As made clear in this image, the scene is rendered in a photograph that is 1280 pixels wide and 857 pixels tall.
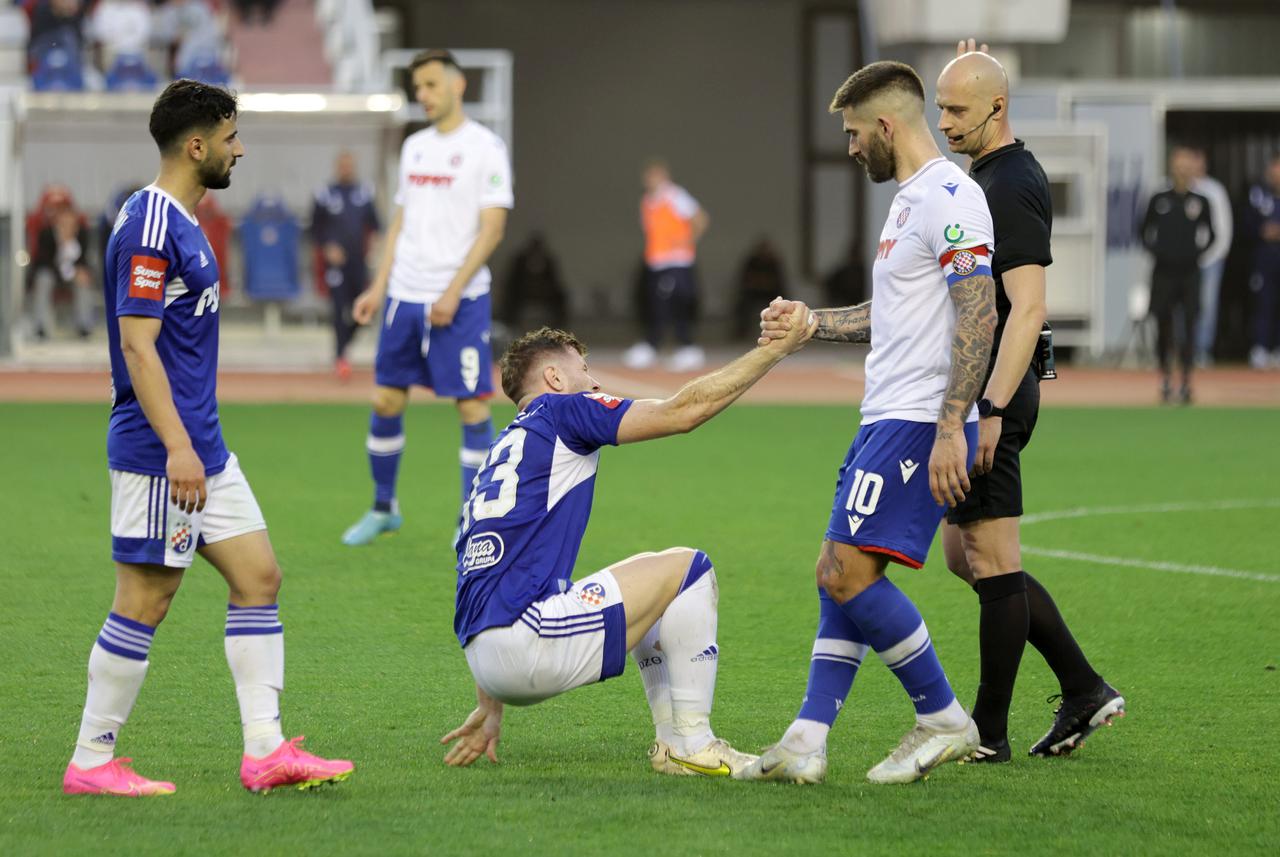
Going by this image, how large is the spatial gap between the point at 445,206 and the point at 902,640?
4.83 m

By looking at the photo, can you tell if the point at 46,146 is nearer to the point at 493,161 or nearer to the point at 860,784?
the point at 493,161

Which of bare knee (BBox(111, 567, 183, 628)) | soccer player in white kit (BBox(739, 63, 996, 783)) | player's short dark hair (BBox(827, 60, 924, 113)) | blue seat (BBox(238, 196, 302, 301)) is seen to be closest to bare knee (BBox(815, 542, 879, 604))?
soccer player in white kit (BBox(739, 63, 996, 783))

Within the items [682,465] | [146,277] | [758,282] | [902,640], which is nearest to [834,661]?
[902,640]

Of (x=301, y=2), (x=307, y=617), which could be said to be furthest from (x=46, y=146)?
(x=307, y=617)

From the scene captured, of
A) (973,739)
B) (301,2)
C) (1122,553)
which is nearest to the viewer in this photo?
(973,739)

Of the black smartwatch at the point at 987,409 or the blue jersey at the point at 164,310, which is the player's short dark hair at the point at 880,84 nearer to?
the black smartwatch at the point at 987,409

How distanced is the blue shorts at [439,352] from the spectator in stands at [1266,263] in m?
14.9

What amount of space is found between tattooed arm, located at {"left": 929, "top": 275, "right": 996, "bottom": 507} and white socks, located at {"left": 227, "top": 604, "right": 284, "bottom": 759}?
1.81 meters

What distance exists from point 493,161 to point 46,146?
1512cm

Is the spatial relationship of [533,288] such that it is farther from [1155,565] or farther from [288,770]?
[288,770]

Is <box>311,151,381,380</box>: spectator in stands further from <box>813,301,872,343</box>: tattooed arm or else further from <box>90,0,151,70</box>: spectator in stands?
<box>813,301,872,343</box>: tattooed arm

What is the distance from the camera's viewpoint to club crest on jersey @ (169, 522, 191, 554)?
4469 mm

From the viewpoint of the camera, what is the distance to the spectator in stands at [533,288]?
2697 cm

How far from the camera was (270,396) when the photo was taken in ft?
57.3
